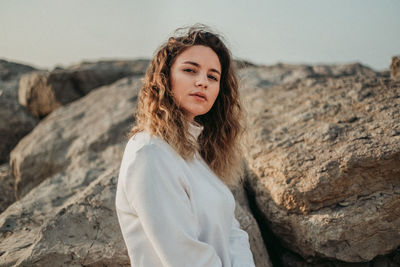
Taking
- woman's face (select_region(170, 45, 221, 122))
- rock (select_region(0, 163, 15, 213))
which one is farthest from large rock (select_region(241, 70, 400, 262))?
rock (select_region(0, 163, 15, 213))

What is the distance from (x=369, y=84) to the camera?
9.36ft

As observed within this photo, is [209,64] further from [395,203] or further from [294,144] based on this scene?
[395,203]

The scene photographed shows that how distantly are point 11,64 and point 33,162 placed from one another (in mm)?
3367

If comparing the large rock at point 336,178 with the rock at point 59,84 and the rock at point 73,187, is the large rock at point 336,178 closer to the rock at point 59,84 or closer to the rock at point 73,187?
the rock at point 73,187

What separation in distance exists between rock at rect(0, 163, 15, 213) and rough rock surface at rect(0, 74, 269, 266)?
5.2 inches

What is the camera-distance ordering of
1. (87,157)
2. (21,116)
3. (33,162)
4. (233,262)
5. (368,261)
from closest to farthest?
(233,262)
(368,261)
(87,157)
(33,162)
(21,116)

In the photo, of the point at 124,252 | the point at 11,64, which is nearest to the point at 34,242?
the point at 124,252

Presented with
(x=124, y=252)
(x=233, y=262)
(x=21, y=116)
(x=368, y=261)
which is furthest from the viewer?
(x=21, y=116)

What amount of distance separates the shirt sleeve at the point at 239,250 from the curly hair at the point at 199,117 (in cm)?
42

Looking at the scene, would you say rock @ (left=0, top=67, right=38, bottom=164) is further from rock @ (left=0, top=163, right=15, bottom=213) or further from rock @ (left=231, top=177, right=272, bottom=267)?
rock @ (left=231, top=177, right=272, bottom=267)

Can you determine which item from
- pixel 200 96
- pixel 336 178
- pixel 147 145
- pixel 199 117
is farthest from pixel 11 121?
pixel 336 178

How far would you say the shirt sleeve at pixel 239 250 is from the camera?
5.71 ft

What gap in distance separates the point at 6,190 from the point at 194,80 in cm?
294

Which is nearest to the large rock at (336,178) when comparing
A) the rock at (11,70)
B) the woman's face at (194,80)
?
the woman's face at (194,80)
